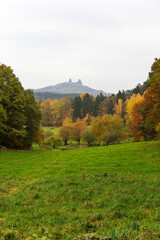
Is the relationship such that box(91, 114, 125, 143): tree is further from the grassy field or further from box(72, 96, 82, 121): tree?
box(72, 96, 82, 121): tree

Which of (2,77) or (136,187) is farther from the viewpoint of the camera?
(2,77)

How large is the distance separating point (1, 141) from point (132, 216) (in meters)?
32.9

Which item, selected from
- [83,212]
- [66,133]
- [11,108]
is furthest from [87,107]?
[83,212]

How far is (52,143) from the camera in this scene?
5678 cm

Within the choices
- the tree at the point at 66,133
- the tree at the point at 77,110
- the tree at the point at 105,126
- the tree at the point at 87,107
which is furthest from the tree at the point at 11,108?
the tree at the point at 87,107

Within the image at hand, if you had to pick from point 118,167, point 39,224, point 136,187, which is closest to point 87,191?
point 136,187

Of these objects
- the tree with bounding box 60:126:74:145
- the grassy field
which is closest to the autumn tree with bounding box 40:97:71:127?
the tree with bounding box 60:126:74:145

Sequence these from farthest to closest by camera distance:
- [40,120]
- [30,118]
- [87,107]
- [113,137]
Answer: [87,107] → [113,137] → [40,120] → [30,118]

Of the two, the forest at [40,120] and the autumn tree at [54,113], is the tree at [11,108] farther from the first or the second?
the autumn tree at [54,113]

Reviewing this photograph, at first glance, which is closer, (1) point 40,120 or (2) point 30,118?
(2) point 30,118

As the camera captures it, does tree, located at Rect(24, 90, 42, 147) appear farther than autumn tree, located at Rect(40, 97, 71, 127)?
No

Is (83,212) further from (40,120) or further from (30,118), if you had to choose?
(40,120)

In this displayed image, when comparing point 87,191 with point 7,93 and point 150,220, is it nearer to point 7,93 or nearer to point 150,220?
point 150,220

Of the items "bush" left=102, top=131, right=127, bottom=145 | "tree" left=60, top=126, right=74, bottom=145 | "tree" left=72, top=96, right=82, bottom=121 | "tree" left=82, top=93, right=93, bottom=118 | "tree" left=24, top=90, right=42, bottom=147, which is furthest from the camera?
"tree" left=82, top=93, right=93, bottom=118
